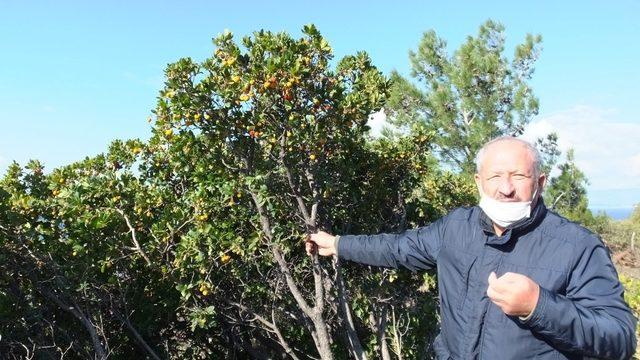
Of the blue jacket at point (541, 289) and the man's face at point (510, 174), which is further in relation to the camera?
the man's face at point (510, 174)

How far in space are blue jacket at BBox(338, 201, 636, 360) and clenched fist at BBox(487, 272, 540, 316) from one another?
24 mm

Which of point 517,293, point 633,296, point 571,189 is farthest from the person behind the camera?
point 571,189

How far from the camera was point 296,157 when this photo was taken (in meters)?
4.50

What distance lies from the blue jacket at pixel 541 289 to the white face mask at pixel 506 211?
2 centimetres

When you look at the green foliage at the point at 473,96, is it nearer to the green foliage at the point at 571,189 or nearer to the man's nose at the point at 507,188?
the green foliage at the point at 571,189

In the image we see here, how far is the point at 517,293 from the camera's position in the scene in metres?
1.43

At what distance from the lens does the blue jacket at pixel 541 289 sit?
144 cm

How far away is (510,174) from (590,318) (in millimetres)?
550

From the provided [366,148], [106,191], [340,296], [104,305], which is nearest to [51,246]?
[106,191]

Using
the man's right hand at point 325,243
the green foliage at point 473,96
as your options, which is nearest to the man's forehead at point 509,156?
the man's right hand at point 325,243

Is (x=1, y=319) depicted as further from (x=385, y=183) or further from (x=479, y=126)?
(x=479, y=126)

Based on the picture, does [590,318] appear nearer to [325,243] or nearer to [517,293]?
[517,293]

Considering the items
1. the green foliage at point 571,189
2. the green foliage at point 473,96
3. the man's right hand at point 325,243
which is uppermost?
the green foliage at point 473,96

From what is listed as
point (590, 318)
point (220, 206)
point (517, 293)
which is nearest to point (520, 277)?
point (517, 293)
